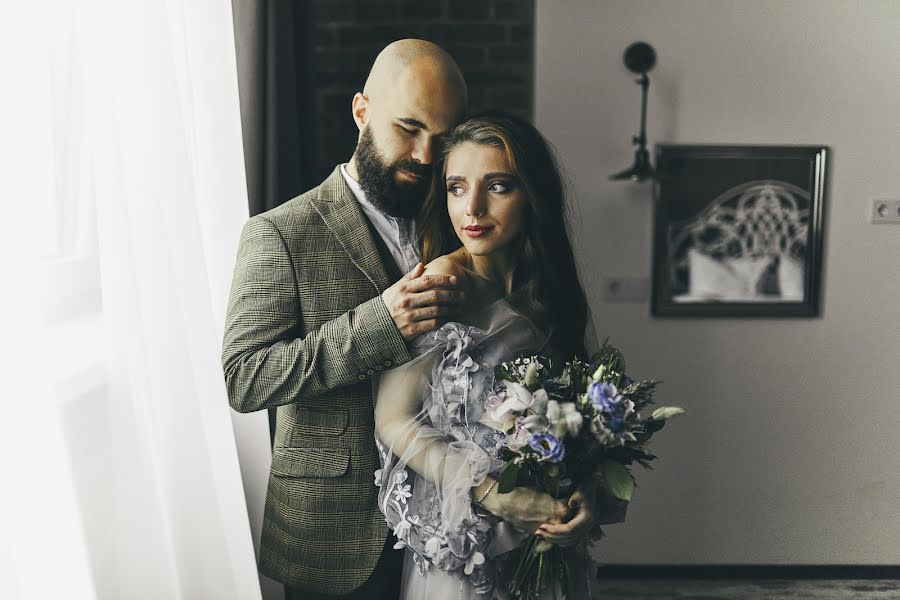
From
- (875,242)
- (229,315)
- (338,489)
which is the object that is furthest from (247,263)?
(875,242)

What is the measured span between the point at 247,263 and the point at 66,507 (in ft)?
2.33

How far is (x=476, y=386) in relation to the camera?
4.60 feet

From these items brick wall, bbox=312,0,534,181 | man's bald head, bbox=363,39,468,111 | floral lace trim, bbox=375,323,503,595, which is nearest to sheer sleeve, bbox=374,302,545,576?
floral lace trim, bbox=375,323,503,595

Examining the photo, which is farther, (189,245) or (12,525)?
(189,245)

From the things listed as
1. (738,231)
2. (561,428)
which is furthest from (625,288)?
(561,428)

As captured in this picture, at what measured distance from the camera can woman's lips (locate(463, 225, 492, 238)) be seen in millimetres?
1426

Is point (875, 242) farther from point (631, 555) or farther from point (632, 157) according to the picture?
point (631, 555)

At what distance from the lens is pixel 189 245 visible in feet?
4.34

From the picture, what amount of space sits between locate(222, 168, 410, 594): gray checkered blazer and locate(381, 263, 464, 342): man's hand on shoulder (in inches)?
4.3

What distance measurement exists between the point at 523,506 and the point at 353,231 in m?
0.66

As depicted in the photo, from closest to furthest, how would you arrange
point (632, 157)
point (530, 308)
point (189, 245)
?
1. point (189, 245)
2. point (530, 308)
3. point (632, 157)

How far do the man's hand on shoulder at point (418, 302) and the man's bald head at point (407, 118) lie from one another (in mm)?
239

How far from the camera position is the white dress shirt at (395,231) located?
1562 mm

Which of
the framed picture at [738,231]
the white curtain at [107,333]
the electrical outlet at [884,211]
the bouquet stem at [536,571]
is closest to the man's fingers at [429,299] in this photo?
the white curtain at [107,333]
